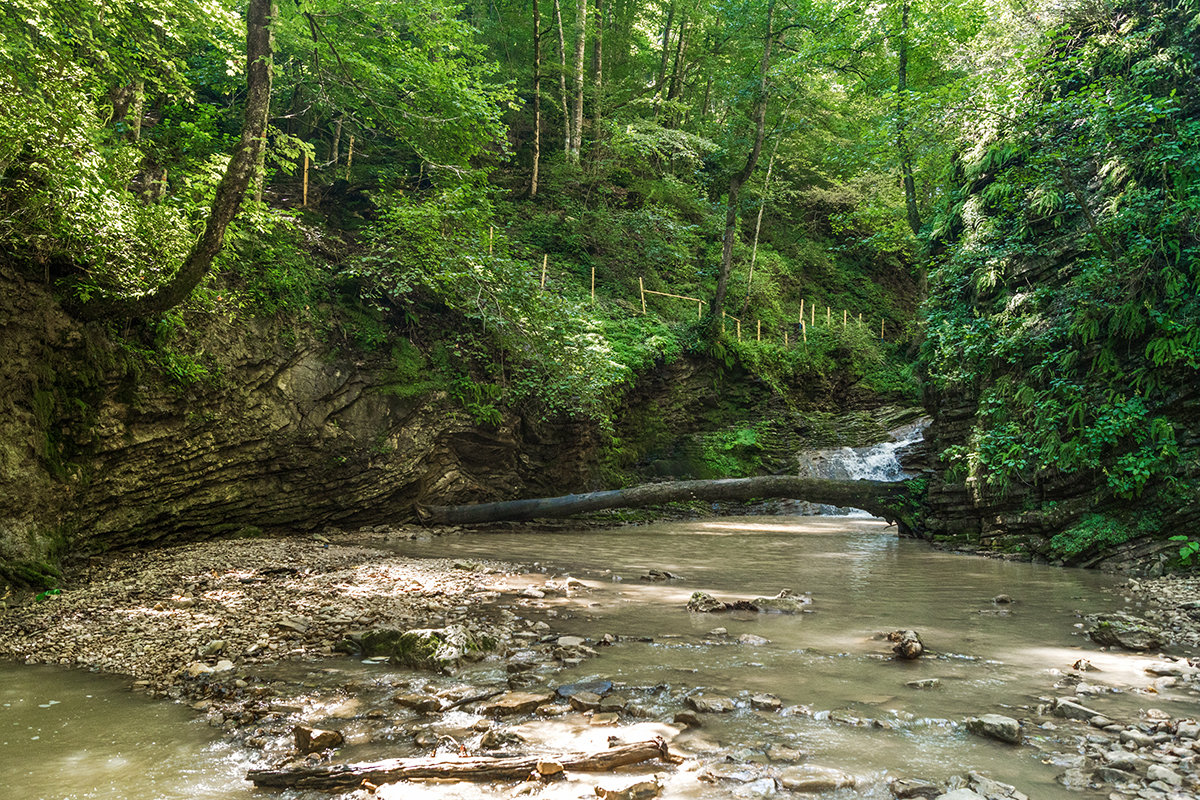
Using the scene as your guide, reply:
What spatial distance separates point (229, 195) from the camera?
694cm

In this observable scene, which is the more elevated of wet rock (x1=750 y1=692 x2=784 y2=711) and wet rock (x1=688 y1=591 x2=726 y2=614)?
wet rock (x1=750 y1=692 x2=784 y2=711)

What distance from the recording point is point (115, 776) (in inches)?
104

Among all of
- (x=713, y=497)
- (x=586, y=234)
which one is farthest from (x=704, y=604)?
(x=586, y=234)

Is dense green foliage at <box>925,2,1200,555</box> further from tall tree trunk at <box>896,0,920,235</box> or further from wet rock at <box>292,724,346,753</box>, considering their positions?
wet rock at <box>292,724,346,753</box>

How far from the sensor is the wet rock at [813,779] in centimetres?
265

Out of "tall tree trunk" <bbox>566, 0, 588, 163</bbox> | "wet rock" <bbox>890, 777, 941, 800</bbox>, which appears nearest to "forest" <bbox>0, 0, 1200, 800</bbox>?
"wet rock" <bbox>890, 777, 941, 800</bbox>

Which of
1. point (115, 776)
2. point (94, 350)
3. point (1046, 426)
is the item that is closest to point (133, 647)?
point (115, 776)

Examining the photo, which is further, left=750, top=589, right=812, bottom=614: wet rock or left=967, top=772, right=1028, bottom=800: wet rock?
left=750, top=589, right=812, bottom=614: wet rock

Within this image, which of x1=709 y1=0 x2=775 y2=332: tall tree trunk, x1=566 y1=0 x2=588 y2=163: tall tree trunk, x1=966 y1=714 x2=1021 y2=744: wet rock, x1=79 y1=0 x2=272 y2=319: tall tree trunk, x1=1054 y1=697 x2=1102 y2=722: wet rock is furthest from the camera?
x1=566 y1=0 x2=588 y2=163: tall tree trunk

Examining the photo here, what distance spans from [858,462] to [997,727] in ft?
50.1

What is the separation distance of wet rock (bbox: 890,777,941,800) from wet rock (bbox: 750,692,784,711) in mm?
891

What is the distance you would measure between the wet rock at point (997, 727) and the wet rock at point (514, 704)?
2236mm

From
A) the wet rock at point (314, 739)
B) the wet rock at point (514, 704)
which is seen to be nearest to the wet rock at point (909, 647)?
the wet rock at point (514, 704)

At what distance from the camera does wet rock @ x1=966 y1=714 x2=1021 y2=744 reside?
3.05 m
